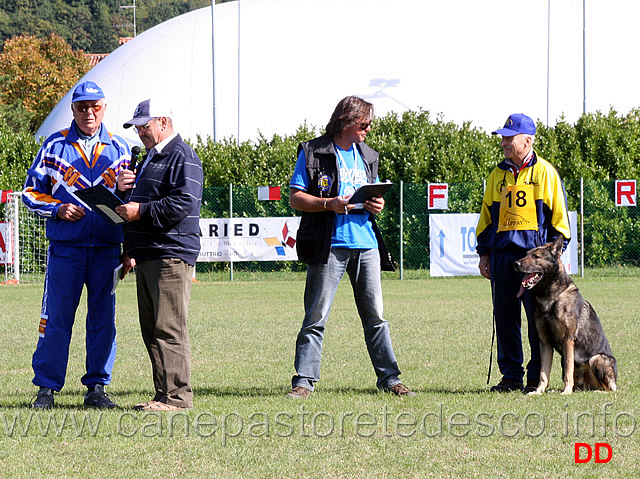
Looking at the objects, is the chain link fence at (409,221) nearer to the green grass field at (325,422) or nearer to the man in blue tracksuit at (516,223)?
the green grass field at (325,422)

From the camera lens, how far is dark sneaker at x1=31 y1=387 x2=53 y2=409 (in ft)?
20.7

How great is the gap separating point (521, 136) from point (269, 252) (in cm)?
1620

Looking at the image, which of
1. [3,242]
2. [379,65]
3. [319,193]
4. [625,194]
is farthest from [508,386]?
[379,65]

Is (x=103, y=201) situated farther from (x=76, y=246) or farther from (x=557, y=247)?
(x=557, y=247)

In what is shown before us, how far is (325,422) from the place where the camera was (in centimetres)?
571

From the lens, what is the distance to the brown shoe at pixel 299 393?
21.7 ft

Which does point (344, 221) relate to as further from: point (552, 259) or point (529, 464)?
point (529, 464)

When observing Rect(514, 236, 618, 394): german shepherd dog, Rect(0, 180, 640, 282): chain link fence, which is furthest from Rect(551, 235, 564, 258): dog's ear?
Rect(0, 180, 640, 282): chain link fence

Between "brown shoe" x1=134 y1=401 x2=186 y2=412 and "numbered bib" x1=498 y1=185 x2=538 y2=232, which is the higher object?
"numbered bib" x1=498 y1=185 x2=538 y2=232

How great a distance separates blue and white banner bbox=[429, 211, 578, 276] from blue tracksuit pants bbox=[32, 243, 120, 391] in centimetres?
1616

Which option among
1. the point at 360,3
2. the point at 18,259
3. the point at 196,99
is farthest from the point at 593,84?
the point at 18,259

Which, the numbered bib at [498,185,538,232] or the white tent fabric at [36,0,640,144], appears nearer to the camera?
the numbered bib at [498,185,538,232]

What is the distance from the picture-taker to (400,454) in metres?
4.86

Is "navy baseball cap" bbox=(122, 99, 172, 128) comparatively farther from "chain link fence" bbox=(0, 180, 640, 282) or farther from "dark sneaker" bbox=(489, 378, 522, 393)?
"chain link fence" bbox=(0, 180, 640, 282)
